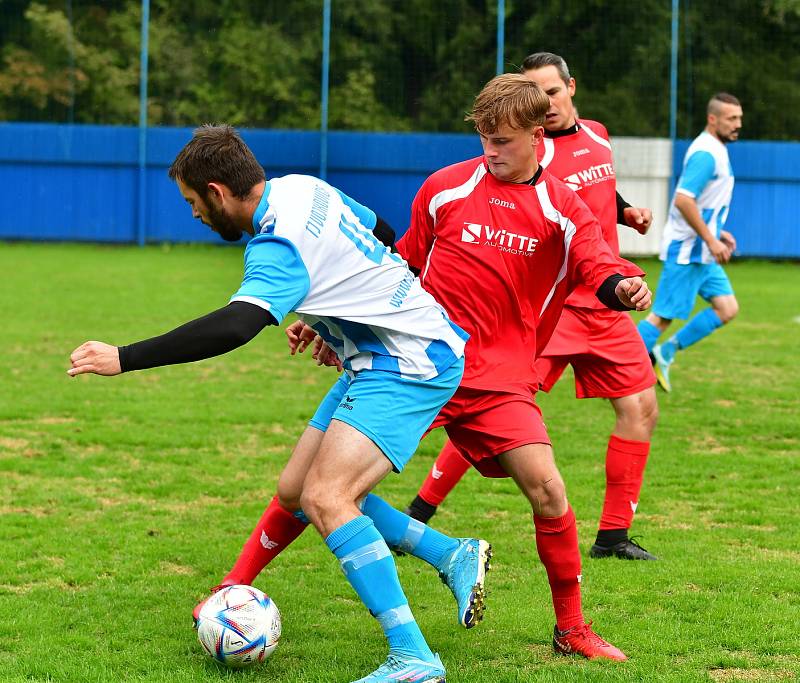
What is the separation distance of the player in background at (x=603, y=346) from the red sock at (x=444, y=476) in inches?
23.0

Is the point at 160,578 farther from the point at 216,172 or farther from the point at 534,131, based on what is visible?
the point at 534,131

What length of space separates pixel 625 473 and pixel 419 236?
1.63 m

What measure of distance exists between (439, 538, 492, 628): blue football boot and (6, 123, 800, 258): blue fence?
19.4 metres

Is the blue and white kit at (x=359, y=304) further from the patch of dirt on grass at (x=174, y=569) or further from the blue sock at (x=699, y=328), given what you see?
the blue sock at (x=699, y=328)

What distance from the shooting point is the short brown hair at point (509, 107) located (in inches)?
162

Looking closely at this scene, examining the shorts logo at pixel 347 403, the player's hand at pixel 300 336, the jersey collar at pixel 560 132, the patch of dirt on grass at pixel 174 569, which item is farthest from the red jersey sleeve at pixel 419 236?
the patch of dirt on grass at pixel 174 569

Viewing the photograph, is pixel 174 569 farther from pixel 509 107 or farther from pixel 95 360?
pixel 509 107

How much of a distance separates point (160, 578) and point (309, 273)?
6.21 ft

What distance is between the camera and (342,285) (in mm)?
3779

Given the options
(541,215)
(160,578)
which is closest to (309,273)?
(541,215)

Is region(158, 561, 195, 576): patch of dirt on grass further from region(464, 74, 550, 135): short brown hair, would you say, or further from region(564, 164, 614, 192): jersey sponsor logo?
region(564, 164, 614, 192): jersey sponsor logo

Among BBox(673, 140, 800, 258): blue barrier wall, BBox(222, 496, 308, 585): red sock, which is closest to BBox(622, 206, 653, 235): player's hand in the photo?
BBox(222, 496, 308, 585): red sock

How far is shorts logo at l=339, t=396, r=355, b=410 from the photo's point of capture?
12.7ft

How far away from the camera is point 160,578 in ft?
16.3
